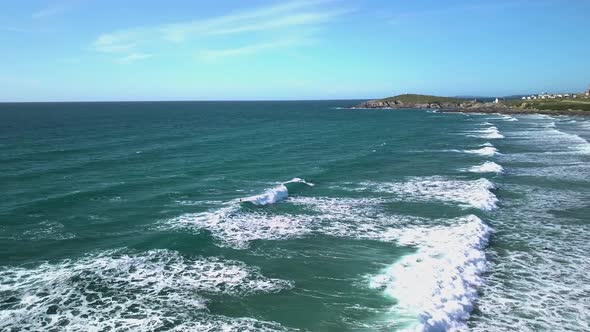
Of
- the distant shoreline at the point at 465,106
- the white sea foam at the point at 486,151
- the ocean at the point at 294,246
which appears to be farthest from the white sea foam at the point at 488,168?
the distant shoreline at the point at 465,106

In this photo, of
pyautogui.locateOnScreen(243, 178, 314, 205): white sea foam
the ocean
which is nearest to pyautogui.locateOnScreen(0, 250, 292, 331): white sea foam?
the ocean

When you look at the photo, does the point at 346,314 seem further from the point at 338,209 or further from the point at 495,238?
the point at 338,209

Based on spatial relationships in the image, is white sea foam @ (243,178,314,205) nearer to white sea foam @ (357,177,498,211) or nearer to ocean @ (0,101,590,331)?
ocean @ (0,101,590,331)

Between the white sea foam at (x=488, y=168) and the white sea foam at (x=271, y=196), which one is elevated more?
the white sea foam at (x=488, y=168)

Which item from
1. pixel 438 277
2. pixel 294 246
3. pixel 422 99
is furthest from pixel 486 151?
pixel 422 99

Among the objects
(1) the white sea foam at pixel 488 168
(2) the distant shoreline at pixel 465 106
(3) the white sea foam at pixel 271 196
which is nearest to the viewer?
(3) the white sea foam at pixel 271 196

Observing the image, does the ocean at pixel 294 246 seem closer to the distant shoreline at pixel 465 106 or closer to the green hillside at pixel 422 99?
the distant shoreline at pixel 465 106

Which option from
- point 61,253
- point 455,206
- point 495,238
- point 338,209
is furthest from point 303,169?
point 61,253
